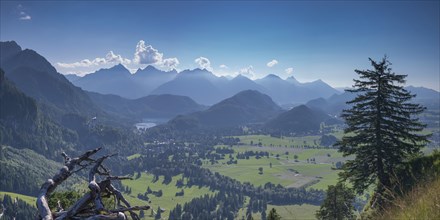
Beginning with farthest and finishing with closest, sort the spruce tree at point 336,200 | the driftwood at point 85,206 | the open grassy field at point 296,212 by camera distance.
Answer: the open grassy field at point 296,212 < the spruce tree at point 336,200 < the driftwood at point 85,206

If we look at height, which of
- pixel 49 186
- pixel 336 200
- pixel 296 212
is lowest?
pixel 296 212

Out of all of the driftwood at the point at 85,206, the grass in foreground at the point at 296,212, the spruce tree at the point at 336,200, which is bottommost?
the grass in foreground at the point at 296,212

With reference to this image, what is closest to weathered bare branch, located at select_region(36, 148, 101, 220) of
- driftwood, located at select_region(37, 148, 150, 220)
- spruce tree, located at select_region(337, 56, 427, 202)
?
driftwood, located at select_region(37, 148, 150, 220)

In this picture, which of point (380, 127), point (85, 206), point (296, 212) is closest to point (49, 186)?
point (85, 206)

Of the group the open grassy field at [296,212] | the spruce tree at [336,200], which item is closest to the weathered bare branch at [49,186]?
the spruce tree at [336,200]

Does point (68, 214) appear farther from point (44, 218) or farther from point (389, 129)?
point (389, 129)

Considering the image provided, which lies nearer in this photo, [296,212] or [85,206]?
[85,206]

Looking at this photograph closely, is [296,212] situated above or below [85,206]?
below

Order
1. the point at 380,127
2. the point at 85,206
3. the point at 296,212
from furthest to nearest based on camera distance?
the point at 296,212 → the point at 380,127 → the point at 85,206

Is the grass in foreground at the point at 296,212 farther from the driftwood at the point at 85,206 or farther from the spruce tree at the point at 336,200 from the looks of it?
the driftwood at the point at 85,206

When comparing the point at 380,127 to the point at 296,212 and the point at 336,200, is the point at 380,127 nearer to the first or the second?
the point at 336,200
